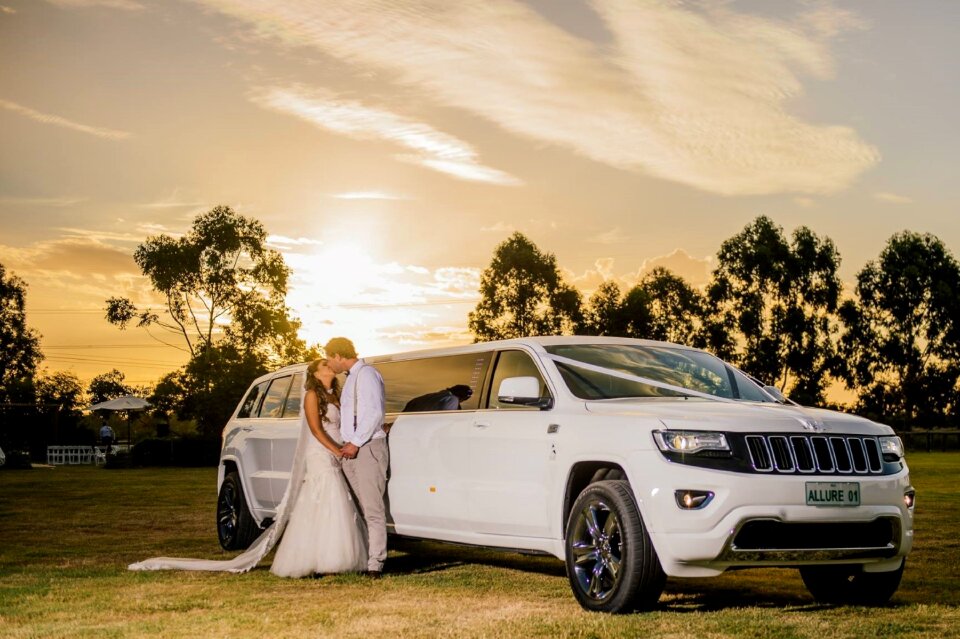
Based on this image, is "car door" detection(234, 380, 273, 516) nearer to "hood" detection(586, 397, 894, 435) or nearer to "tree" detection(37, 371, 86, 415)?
"hood" detection(586, 397, 894, 435)

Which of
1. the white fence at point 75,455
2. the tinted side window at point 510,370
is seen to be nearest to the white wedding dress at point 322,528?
the tinted side window at point 510,370

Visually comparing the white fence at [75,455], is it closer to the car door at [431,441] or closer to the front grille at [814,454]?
the car door at [431,441]

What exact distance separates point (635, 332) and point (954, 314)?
19587 millimetres

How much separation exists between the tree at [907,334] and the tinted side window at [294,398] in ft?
222

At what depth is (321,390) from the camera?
38.6 feet

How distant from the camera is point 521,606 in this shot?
8.95m

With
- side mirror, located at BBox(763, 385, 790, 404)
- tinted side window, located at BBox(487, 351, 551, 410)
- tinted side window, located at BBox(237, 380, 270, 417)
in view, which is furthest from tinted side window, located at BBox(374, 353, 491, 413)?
tinted side window, located at BBox(237, 380, 270, 417)

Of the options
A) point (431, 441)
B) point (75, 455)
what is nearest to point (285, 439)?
point (431, 441)

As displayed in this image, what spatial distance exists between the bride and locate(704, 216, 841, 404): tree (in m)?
64.0

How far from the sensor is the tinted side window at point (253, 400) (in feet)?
46.5

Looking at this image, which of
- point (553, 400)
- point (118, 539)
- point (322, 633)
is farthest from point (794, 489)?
point (118, 539)

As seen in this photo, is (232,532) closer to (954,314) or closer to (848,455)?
(848,455)

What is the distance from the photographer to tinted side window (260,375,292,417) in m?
A: 13.4

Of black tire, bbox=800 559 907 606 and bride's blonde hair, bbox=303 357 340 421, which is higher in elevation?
bride's blonde hair, bbox=303 357 340 421
